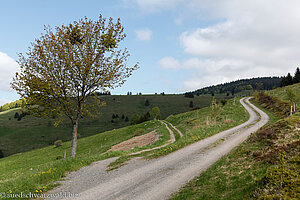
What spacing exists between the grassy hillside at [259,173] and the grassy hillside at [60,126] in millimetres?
78756

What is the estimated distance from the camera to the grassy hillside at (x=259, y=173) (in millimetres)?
6629

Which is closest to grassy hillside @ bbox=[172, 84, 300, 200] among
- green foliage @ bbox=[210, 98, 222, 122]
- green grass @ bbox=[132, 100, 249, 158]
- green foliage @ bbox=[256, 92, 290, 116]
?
green grass @ bbox=[132, 100, 249, 158]

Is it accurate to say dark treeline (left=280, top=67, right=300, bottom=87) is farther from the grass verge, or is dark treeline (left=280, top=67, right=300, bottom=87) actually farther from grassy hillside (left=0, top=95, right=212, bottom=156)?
the grass verge

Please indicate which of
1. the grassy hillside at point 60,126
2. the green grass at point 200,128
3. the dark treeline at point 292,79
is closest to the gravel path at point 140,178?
the green grass at point 200,128

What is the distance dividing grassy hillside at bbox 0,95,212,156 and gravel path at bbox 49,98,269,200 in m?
74.5

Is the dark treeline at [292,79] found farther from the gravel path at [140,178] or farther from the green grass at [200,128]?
the gravel path at [140,178]

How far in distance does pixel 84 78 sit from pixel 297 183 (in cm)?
1905

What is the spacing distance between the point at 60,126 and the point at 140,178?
494 feet

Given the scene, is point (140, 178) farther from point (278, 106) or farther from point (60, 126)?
point (60, 126)

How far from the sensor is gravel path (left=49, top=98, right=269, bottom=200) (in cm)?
941

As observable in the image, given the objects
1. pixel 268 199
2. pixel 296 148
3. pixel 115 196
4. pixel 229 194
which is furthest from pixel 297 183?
pixel 115 196

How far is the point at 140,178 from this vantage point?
444 inches

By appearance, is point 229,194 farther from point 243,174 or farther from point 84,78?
point 84,78

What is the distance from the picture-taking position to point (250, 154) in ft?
39.1
